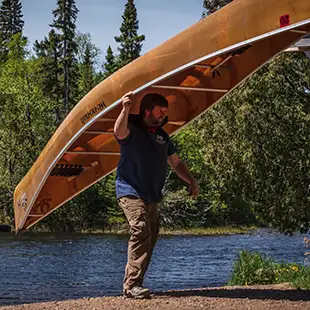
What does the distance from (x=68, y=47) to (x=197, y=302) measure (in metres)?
54.8

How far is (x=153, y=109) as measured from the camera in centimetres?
704

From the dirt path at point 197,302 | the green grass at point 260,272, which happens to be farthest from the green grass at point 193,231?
the dirt path at point 197,302

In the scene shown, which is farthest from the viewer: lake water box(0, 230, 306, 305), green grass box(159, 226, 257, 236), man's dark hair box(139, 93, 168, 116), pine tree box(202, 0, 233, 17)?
green grass box(159, 226, 257, 236)

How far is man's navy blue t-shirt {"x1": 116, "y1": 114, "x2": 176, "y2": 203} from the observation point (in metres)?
6.92

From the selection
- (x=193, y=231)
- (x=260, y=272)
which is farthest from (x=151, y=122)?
(x=193, y=231)

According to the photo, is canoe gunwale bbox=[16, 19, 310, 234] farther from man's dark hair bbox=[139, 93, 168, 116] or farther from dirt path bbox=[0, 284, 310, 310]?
dirt path bbox=[0, 284, 310, 310]

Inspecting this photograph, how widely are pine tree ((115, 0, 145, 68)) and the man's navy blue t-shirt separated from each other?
57.4 m

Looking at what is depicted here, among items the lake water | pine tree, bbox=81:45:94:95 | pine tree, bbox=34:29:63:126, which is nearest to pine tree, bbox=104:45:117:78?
pine tree, bbox=81:45:94:95

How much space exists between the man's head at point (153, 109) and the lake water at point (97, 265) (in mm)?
8215

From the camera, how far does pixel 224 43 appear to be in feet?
24.0

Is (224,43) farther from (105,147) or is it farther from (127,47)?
(127,47)

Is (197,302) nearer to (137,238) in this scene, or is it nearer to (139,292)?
(139,292)

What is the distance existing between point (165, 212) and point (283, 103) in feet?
109

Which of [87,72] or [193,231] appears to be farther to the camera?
[87,72]
